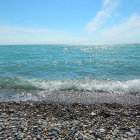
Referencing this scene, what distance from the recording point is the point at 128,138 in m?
6.27

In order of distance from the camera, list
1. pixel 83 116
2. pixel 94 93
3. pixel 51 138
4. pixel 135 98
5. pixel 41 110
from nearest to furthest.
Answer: pixel 51 138
pixel 83 116
pixel 41 110
pixel 135 98
pixel 94 93

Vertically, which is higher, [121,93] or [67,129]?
[67,129]

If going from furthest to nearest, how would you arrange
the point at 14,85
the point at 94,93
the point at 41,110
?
the point at 14,85 → the point at 94,93 → the point at 41,110

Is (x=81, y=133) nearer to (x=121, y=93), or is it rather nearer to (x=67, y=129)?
(x=67, y=129)

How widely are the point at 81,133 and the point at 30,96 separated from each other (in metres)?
8.22

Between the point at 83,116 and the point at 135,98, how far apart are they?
21.3 ft

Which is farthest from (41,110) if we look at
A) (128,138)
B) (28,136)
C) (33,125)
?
(128,138)

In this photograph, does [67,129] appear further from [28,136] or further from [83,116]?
[83,116]

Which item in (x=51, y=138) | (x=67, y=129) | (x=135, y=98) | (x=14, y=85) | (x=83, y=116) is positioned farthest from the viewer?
(x=14, y=85)

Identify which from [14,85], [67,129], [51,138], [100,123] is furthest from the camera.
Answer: [14,85]

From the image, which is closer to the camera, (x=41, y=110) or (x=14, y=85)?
(x=41, y=110)

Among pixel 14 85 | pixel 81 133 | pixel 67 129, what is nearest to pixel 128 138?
pixel 81 133

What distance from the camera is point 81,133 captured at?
6480 millimetres

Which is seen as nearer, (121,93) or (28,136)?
(28,136)
